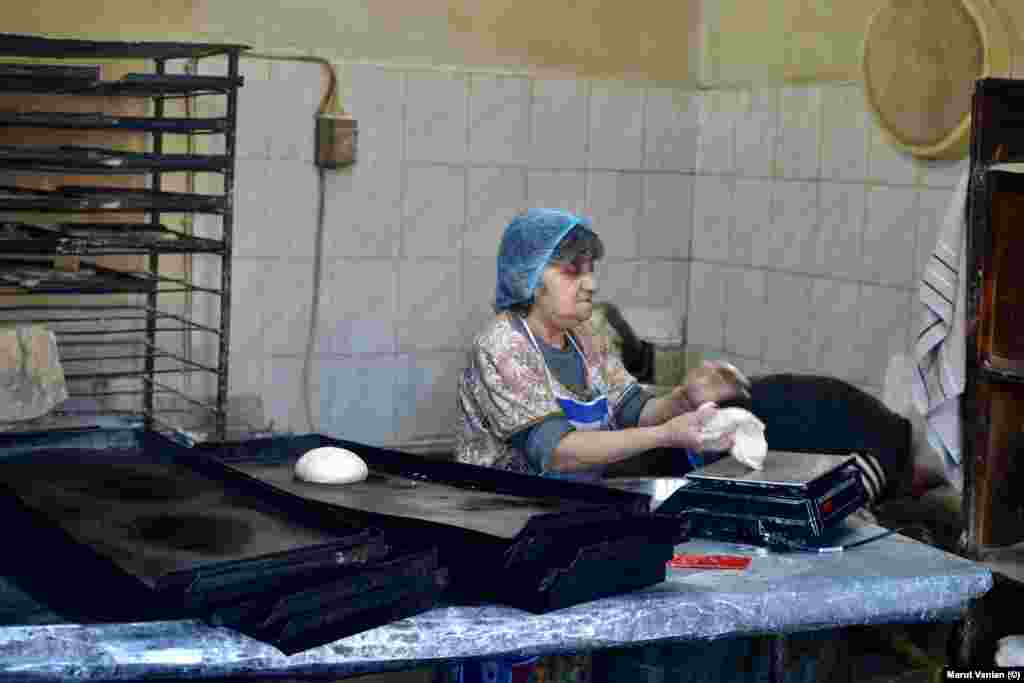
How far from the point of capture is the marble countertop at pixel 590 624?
1554mm

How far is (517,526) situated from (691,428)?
2.45 ft

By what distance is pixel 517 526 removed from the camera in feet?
5.69

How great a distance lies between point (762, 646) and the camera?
1.99 meters

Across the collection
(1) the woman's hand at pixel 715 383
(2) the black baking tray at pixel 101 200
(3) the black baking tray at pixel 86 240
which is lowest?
(1) the woman's hand at pixel 715 383

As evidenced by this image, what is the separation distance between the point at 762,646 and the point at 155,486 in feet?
2.88

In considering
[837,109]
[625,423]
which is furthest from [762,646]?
[837,109]

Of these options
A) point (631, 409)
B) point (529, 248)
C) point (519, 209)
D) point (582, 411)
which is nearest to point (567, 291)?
point (529, 248)

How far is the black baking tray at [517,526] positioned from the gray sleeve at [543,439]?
0.69 meters

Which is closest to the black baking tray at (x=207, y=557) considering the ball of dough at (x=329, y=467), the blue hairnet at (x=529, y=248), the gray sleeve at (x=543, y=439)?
the ball of dough at (x=329, y=467)

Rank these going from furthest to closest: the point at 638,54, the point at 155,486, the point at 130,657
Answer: the point at 638,54, the point at 155,486, the point at 130,657

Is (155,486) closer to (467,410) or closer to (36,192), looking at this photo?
(467,410)

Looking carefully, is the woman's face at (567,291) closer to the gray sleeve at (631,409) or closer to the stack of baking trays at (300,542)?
the gray sleeve at (631,409)

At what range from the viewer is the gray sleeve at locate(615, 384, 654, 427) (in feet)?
10.2

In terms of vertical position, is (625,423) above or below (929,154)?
below
